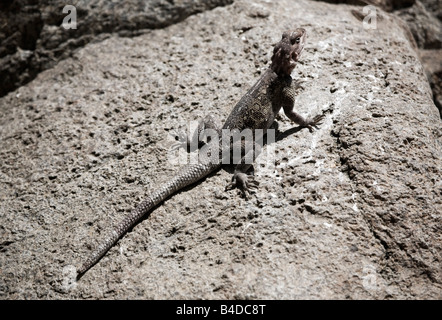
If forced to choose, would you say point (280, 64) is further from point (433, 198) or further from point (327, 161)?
point (433, 198)

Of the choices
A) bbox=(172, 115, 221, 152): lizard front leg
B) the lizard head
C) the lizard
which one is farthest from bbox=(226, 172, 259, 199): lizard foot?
the lizard head

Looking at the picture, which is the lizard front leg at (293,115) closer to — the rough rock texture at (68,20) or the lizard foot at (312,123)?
the lizard foot at (312,123)

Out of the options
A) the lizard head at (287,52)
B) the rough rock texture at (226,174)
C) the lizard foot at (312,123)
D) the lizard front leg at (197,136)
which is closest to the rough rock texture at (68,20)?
the rough rock texture at (226,174)

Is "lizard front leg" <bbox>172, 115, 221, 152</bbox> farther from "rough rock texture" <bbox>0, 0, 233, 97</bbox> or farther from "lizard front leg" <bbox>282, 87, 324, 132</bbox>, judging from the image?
"rough rock texture" <bbox>0, 0, 233, 97</bbox>

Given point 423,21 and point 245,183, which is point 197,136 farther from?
point 423,21

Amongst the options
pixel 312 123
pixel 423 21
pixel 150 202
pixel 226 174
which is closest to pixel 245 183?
pixel 226 174

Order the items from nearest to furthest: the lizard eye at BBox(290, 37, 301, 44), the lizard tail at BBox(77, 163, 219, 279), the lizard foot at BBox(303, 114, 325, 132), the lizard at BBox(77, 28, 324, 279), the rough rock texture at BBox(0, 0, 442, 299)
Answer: the rough rock texture at BBox(0, 0, 442, 299) → the lizard tail at BBox(77, 163, 219, 279) → the lizard at BBox(77, 28, 324, 279) → the lizard foot at BBox(303, 114, 325, 132) → the lizard eye at BBox(290, 37, 301, 44)
